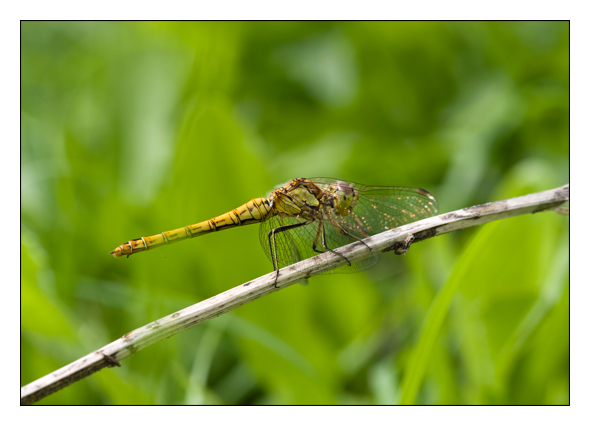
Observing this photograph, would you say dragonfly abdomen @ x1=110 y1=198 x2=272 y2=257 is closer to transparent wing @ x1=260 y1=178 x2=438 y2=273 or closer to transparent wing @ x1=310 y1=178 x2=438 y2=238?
transparent wing @ x1=260 y1=178 x2=438 y2=273

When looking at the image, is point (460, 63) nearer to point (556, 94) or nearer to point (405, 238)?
point (556, 94)

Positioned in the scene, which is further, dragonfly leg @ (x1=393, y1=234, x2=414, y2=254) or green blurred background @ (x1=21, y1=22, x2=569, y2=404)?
green blurred background @ (x1=21, y1=22, x2=569, y2=404)

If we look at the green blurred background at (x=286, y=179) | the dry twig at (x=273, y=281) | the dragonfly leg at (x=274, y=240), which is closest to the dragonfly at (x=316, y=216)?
the dragonfly leg at (x=274, y=240)

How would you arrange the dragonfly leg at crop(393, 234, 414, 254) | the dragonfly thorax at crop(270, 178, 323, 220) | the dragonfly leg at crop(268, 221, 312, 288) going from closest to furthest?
the dragonfly leg at crop(393, 234, 414, 254) → the dragonfly leg at crop(268, 221, 312, 288) → the dragonfly thorax at crop(270, 178, 323, 220)

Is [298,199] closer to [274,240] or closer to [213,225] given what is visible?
[274,240]

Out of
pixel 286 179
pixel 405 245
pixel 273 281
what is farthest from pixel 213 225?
pixel 286 179

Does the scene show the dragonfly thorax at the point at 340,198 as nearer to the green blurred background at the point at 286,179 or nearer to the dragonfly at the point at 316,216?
the dragonfly at the point at 316,216

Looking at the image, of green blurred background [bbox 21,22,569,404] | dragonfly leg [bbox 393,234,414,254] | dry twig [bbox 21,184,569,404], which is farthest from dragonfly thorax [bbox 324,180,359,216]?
dragonfly leg [bbox 393,234,414,254]
